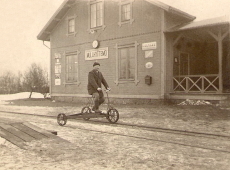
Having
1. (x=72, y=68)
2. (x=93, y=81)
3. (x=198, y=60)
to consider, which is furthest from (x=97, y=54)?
(x=93, y=81)

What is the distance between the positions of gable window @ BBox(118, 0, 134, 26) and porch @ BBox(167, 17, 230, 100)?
2.47m

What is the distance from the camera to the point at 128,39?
1536 centimetres

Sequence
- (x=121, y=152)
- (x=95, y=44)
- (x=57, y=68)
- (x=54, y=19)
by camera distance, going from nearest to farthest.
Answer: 1. (x=121, y=152)
2. (x=95, y=44)
3. (x=54, y=19)
4. (x=57, y=68)

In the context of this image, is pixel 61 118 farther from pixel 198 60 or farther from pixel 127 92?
pixel 198 60

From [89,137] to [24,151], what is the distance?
1.94 metres

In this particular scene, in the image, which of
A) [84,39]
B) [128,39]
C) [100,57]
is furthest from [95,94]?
[84,39]

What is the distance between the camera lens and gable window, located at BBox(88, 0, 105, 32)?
1676 centimetres

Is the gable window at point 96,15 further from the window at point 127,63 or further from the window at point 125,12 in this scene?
the window at point 127,63

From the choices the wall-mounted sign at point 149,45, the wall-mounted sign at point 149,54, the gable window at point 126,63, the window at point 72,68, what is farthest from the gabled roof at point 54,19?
the wall-mounted sign at point 149,54

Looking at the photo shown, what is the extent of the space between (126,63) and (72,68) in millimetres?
4536

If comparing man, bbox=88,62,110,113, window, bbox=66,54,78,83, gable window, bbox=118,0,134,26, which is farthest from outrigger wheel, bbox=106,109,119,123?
window, bbox=66,54,78,83

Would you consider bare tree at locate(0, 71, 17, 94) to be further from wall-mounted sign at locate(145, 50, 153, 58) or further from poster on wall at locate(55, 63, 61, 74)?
wall-mounted sign at locate(145, 50, 153, 58)

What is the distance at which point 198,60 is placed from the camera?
1670cm

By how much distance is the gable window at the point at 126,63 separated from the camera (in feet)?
49.6
